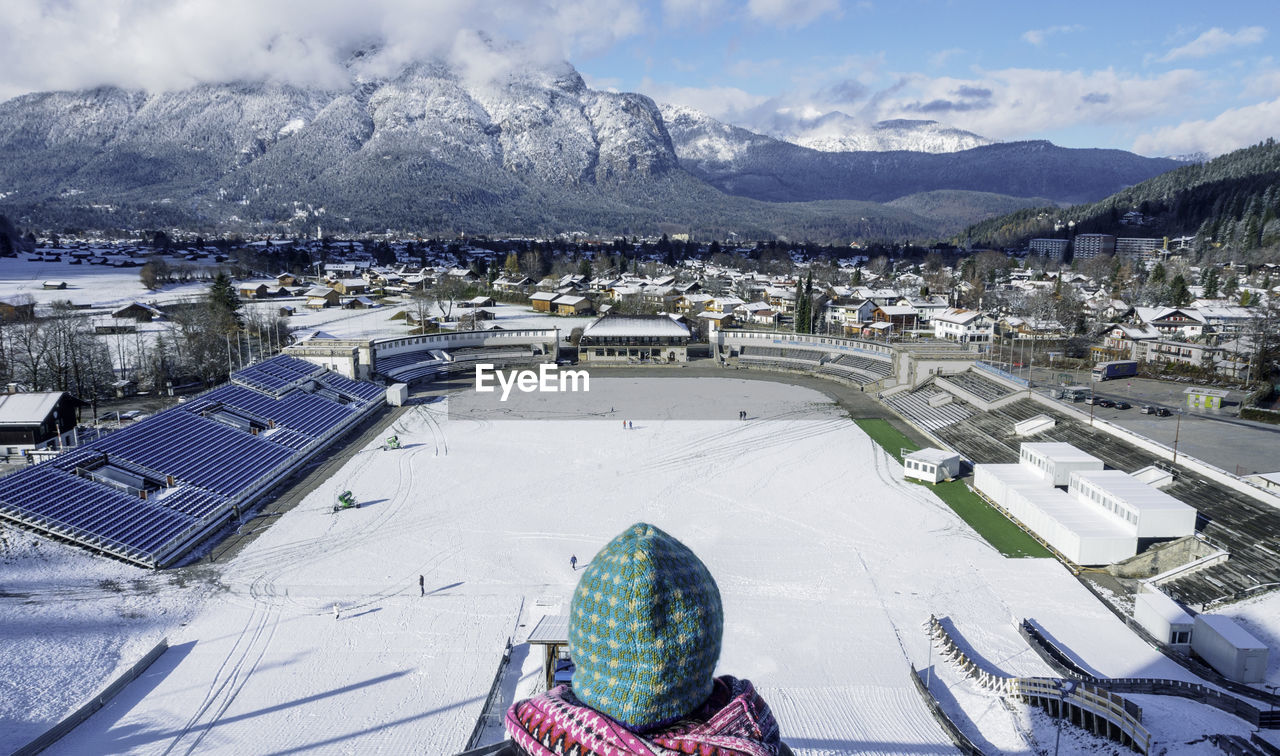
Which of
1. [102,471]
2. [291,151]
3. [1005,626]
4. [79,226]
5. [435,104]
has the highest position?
[435,104]

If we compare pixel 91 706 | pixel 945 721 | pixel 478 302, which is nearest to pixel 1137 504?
pixel 945 721

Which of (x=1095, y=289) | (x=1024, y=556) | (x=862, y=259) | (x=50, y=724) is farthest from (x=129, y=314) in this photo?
(x=862, y=259)

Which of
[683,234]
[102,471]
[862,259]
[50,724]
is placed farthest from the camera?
[683,234]

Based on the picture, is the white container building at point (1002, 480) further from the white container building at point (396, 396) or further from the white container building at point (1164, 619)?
the white container building at point (396, 396)

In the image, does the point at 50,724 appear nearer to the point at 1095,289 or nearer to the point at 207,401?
the point at 207,401

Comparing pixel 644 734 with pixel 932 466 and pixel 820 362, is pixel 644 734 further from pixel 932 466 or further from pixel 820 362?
pixel 820 362

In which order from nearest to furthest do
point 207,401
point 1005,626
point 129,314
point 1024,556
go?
point 1005,626 → point 1024,556 → point 207,401 → point 129,314
